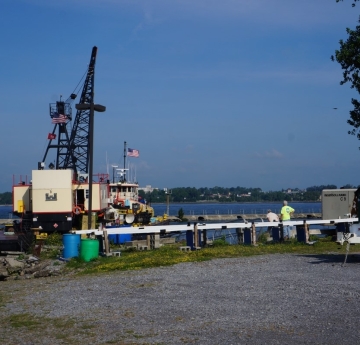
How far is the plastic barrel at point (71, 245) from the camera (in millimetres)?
20953

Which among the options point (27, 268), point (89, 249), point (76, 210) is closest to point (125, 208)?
point (76, 210)

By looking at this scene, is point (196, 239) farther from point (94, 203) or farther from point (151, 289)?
point (94, 203)

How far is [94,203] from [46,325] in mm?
24037

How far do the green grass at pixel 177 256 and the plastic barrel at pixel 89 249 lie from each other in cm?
20

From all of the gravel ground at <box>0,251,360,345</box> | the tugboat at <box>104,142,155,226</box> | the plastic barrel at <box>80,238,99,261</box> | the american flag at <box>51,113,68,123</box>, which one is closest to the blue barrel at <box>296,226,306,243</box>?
the gravel ground at <box>0,251,360,345</box>

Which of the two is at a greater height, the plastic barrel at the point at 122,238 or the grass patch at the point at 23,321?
the plastic barrel at the point at 122,238

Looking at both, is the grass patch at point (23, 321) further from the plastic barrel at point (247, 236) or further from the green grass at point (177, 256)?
the plastic barrel at point (247, 236)

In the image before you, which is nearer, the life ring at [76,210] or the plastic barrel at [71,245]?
the plastic barrel at [71,245]

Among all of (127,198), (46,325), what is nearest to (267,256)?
(46,325)

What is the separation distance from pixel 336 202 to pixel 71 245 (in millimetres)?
17273

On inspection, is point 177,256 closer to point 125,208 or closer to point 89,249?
point 89,249

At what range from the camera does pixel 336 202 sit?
111 feet

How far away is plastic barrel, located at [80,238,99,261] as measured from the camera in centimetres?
1980

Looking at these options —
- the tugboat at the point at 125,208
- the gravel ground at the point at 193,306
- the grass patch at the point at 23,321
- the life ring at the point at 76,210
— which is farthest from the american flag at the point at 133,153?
the grass patch at the point at 23,321
